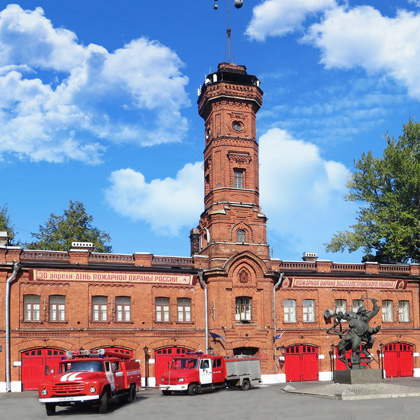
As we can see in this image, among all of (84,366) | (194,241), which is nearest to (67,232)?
(194,241)

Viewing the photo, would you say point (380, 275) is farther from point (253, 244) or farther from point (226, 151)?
point (226, 151)

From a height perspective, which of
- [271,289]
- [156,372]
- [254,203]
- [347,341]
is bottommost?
[156,372]

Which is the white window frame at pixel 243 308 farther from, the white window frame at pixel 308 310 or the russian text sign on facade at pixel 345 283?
the white window frame at pixel 308 310

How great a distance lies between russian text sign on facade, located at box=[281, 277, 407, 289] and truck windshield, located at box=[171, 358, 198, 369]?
14.5 metres

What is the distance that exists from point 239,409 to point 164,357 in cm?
1787

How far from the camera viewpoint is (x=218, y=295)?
42188 mm

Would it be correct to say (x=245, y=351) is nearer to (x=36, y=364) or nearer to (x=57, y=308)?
(x=57, y=308)

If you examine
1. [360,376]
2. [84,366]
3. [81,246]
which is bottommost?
[360,376]

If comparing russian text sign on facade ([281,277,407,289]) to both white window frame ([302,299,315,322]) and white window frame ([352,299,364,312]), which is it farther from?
white window frame ([302,299,315,322])

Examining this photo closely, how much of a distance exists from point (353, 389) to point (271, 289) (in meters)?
15.5

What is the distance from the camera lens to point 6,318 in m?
37.8

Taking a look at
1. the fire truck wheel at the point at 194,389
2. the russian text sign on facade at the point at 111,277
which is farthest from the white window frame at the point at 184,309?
the fire truck wheel at the point at 194,389

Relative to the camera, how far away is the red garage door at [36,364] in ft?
124

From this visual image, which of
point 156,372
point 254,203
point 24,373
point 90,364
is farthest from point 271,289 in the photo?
point 90,364
